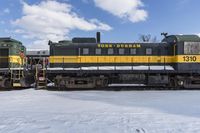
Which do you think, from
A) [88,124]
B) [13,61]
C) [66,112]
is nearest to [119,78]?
[13,61]

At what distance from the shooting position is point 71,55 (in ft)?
59.4

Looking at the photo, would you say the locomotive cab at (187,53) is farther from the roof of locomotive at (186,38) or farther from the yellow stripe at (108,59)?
the yellow stripe at (108,59)

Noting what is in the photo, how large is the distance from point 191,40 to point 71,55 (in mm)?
7671

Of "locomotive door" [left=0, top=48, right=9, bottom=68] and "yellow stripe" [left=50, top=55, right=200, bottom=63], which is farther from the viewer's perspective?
"locomotive door" [left=0, top=48, right=9, bottom=68]

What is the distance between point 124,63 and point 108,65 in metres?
1.05

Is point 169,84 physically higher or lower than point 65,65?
lower

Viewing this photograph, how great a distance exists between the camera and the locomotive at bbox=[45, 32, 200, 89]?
57.4ft

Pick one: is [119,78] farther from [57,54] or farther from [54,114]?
[54,114]

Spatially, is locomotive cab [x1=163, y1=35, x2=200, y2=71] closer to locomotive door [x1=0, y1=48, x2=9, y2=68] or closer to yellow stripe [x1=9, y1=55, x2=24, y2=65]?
yellow stripe [x1=9, y1=55, x2=24, y2=65]

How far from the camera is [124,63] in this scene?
18.1 m

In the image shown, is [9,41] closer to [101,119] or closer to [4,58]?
[4,58]

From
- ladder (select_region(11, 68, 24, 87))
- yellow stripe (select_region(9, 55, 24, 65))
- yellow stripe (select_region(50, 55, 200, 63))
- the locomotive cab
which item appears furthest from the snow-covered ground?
yellow stripe (select_region(9, 55, 24, 65))

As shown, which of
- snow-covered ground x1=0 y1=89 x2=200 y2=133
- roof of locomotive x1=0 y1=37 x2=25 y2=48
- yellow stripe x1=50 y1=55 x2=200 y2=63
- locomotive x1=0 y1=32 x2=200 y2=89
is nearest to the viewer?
snow-covered ground x1=0 y1=89 x2=200 y2=133

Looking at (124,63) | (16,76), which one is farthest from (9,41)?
(124,63)
